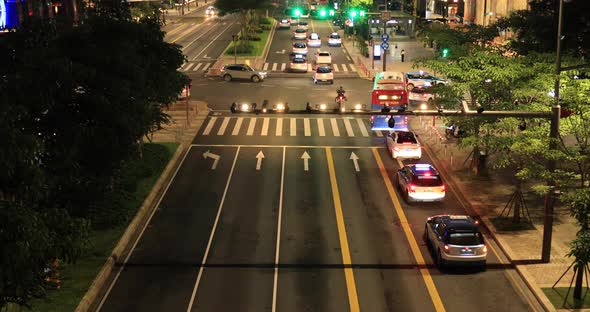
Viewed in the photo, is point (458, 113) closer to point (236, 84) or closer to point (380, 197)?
point (380, 197)

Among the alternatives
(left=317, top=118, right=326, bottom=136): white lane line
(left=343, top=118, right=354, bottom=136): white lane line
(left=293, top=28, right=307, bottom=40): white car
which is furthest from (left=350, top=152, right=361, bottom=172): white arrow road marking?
(left=293, top=28, right=307, bottom=40): white car

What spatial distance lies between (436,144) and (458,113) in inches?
842

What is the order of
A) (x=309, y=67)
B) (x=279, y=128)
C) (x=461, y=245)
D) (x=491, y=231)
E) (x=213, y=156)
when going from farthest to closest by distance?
(x=309, y=67)
(x=279, y=128)
(x=213, y=156)
(x=491, y=231)
(x=461, y=245)

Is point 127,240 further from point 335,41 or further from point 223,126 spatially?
point 335,41

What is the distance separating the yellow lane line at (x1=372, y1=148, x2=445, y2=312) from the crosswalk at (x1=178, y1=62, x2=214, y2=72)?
131 ft

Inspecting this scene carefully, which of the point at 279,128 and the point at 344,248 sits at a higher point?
the point at 279,128

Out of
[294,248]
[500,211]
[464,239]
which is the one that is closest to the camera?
[464,239]

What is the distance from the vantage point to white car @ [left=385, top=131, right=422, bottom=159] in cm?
4206

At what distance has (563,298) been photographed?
2488 cm

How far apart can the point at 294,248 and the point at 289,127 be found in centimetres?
2209

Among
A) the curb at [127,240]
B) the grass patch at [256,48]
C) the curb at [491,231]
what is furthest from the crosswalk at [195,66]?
the curb at [491,231]

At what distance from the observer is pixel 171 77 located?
35.7 metres

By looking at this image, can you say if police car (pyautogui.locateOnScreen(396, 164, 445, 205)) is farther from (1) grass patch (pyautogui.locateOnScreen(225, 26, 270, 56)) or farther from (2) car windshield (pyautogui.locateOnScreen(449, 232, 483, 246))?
(1) grass patch (pyautogui.locateOnScreen(225, 26, 270, 56))

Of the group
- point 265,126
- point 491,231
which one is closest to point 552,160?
point 491,231
